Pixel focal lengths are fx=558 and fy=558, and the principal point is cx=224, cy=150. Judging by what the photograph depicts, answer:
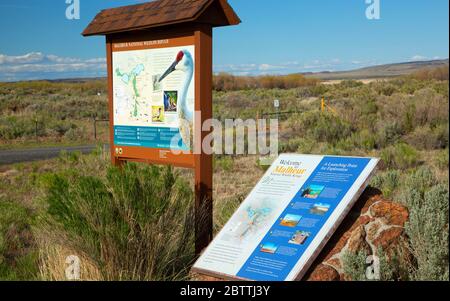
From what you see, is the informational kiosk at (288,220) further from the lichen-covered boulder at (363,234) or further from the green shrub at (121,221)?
the green shrub at (121,221)

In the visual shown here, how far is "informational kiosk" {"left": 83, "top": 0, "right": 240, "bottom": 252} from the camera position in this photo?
263 inches

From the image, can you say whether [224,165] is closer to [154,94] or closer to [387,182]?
[387,182]

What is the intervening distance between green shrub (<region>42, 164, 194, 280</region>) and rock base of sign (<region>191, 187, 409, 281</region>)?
0.52 m

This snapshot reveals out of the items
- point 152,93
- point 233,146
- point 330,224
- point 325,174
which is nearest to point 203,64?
point 152,93

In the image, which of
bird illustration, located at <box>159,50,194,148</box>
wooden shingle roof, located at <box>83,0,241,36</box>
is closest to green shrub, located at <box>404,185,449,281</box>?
bird illustration, located at <box>159,50,194,148</box>

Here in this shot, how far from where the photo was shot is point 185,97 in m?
6.84

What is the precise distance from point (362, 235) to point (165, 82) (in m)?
3.16

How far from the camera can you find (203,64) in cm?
667

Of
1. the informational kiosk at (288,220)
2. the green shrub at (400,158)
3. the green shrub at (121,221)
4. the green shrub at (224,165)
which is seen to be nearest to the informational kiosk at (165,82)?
the green shrub at (121,221)

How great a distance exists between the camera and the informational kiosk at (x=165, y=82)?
667 centimetres

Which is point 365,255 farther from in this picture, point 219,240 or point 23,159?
Answer: point 23,159

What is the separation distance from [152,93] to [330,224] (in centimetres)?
321

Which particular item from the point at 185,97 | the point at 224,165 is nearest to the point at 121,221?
the point at 185,97

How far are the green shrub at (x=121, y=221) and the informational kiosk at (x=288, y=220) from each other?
0.54 meters
